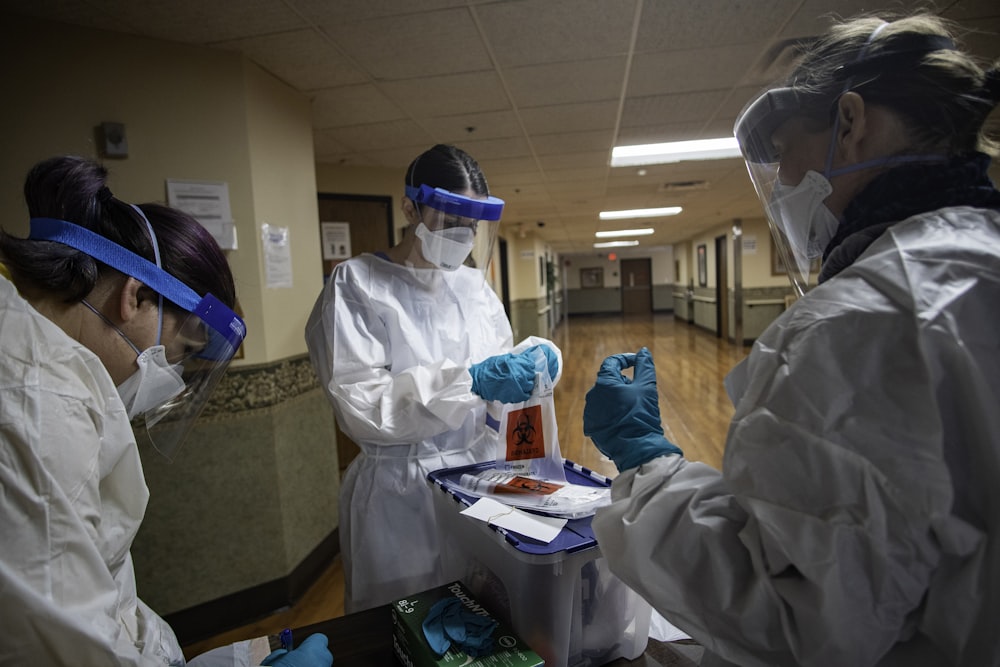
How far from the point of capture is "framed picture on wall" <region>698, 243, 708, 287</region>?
1269 centimetres

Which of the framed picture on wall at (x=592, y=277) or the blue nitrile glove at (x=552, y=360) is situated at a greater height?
the framed picture on wall at (x=592, y=277)

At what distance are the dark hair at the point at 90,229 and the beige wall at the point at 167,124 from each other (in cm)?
129

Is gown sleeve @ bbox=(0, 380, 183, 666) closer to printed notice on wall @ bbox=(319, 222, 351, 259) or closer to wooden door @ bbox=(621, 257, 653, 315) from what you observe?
printed notice on wall @ bbox=(319, 222, 351, 259)

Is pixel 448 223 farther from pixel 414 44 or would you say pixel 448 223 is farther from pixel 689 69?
pixel 689 69

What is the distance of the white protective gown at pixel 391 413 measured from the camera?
143 cm

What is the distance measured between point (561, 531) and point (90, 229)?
863 mm

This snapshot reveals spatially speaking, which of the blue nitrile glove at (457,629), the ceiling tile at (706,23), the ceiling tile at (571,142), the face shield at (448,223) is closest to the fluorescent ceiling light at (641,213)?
the ceiling tile at (571,142)

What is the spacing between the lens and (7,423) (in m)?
0.58

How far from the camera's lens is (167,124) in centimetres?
225

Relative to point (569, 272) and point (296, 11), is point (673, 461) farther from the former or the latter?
point (569, 272)

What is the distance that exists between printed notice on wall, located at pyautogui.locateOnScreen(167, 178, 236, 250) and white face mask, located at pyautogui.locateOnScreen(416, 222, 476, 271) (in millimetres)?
1205

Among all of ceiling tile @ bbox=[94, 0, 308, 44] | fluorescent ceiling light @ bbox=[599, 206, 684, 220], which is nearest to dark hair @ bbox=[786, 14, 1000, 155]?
ceiling tile @ bbox=[94, 0, 308, 44]

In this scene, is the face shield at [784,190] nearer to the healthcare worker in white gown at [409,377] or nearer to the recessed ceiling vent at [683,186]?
the healthcare worker in white gown at [409,377]

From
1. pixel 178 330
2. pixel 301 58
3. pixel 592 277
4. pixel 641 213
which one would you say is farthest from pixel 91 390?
pixel 592 277
